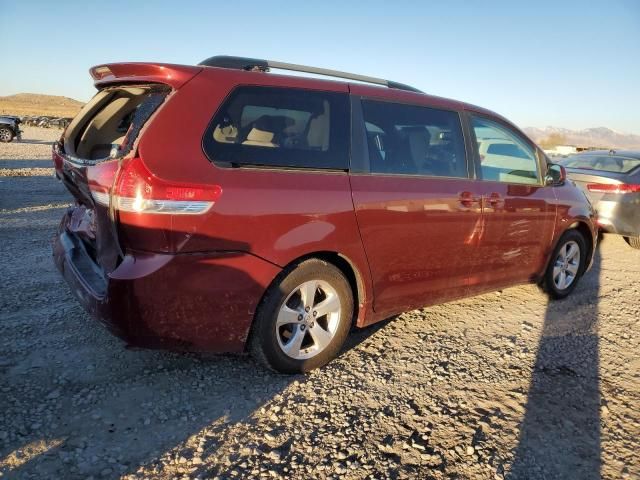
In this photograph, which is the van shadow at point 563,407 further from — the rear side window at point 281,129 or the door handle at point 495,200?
the rear side window at point 281,129

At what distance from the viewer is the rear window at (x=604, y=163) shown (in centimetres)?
738

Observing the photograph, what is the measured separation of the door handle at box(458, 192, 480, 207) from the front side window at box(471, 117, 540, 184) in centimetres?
27

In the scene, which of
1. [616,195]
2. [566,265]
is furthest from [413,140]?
[616,195]

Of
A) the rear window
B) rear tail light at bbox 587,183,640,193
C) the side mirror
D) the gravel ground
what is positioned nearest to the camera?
the gravel ground

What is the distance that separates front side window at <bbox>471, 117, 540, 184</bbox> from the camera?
4.04m

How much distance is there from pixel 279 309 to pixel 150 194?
1.00 meters

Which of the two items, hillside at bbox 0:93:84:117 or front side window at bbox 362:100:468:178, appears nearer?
front side window at bbox 362:100:468:178

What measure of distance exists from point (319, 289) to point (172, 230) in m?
1.06

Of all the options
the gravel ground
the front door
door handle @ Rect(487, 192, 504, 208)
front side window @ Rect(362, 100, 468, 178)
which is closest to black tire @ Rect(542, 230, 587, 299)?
the gravel ground

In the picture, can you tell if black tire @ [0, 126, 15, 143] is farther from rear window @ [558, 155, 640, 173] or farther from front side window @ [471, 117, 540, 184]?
front side window @ [471, 117, 540, 184]

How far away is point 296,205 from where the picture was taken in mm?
2781

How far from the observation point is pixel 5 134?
24078 millimetres

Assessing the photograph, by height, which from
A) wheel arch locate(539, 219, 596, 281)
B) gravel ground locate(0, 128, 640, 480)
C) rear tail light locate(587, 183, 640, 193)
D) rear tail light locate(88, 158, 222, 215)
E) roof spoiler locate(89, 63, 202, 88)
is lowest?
gravel ground locate(0, 128, 640, 480)

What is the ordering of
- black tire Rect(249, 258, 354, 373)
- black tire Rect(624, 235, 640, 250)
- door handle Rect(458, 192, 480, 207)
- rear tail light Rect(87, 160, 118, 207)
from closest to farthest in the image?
rear tail light Rect(87, 160, 118, 207)
black tire Rect(249, 258, 354, 373)
door handle Rect(458, 192, 480, 207)
black tire Rect(624, 235, 640, 250)
